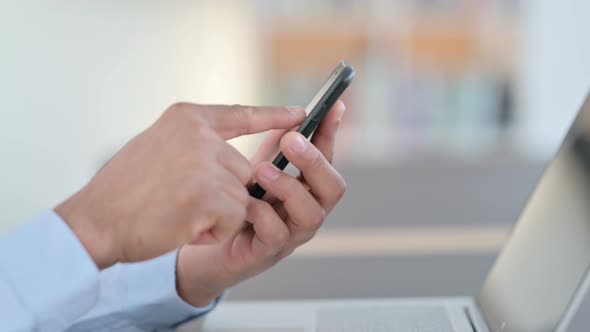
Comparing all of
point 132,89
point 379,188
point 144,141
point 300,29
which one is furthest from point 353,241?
point 300,29

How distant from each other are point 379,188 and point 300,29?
1880 mm

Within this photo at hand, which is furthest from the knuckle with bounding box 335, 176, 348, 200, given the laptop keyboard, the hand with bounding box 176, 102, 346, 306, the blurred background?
the blurred background

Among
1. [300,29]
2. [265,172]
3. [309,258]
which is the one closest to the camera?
[265,172]

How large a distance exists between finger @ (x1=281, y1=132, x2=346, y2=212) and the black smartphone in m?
0.02

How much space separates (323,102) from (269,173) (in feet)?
0.25

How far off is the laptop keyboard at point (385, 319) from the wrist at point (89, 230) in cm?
20

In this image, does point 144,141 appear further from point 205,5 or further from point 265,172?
point 205,5

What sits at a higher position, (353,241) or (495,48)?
(495,48)

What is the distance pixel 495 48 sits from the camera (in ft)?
10.5

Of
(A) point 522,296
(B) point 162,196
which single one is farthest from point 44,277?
(A) point 522,296

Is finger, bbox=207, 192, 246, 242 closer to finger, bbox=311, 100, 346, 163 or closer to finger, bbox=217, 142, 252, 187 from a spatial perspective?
finger, bbox=217, 142, 252, 187

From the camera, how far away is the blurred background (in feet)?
8.71

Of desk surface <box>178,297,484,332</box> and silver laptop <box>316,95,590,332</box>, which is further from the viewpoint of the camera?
desk surface <box>178,297,484,332</box>

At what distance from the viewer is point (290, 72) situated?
322 cm
